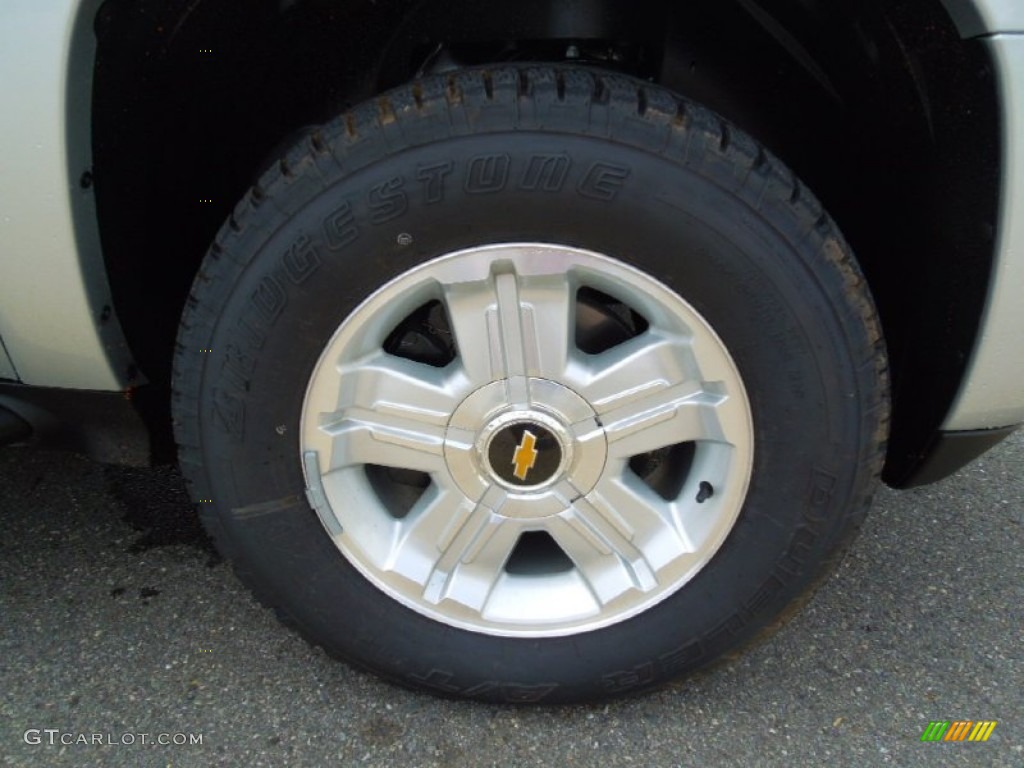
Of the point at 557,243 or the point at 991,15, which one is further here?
the point at 557,243

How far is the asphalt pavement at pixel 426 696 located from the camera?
1.60m

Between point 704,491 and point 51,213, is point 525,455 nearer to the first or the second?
point 704,491

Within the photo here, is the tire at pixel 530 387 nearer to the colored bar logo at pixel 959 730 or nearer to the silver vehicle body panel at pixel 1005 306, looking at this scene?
the silver vehicle body panel at pixel 1005 306

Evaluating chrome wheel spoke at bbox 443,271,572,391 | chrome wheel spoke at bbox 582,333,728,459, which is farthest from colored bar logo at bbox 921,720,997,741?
chrome wheel spoke at bbox 443,271,572,391

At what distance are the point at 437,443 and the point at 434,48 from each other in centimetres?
78

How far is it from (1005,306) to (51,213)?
1.48m

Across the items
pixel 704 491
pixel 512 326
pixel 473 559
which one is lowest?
pixel 473 559

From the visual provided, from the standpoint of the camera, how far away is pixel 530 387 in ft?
4.84

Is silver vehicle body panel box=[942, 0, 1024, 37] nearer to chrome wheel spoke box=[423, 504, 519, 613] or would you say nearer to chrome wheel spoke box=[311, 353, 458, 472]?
chrome wheel spoke box=[311, 353, 458, 472]

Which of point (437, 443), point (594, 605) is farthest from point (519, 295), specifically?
point (594, 605)

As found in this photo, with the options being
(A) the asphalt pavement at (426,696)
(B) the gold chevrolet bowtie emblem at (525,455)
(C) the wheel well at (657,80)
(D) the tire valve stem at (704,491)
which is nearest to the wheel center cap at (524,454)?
(B) the gold chevrolet bowtie emblem at (525,455)

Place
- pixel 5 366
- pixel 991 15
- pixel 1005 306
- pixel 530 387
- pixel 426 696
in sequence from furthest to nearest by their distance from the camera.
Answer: pixel 426 696, pixel 5 366, pixel 530 387, pixel 1005 306, pixel 991 15

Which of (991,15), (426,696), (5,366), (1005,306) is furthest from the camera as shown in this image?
(426,696)

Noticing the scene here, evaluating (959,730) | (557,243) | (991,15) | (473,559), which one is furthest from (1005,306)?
(473,559)
